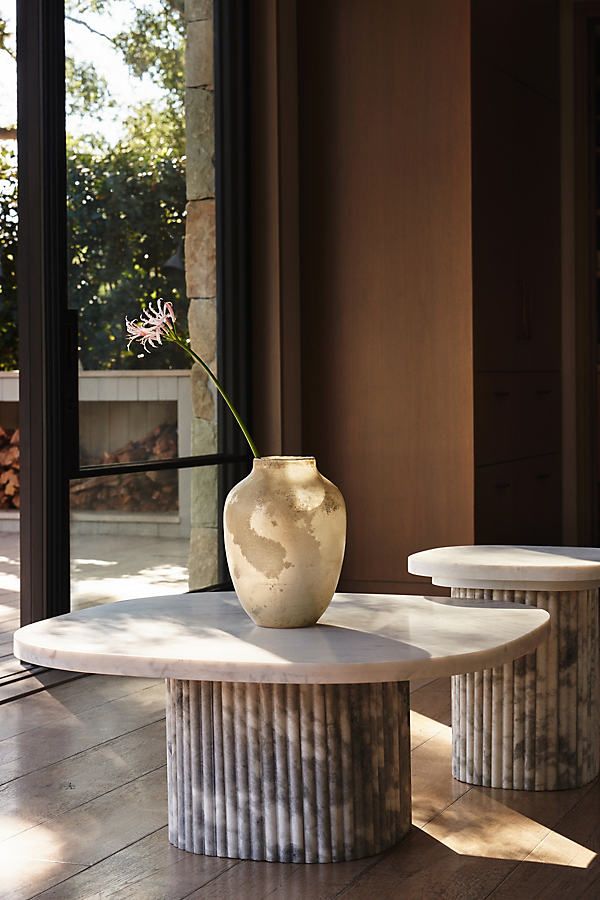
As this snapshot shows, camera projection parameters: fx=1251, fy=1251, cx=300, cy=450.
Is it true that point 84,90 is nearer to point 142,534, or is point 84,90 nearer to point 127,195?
point 127,195

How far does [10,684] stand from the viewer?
3.42 m

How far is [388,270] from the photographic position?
179 inches

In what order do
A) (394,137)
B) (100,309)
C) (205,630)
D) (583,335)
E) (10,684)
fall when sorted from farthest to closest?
(583,335), (394,137), (100,309), (10,684), (205,630)

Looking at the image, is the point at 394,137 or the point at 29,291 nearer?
the point at 29,291

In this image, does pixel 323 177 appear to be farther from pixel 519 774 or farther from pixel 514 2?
pixel 519 774

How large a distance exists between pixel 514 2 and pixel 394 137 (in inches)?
32.1

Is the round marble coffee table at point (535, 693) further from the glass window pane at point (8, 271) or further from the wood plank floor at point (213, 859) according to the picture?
the glass window pane at point (8, 271)

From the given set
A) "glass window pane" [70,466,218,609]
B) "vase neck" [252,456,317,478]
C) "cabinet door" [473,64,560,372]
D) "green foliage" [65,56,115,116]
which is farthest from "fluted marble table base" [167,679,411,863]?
"cabinet door" [473,64,560,372]

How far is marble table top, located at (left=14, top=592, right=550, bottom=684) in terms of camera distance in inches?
68.3

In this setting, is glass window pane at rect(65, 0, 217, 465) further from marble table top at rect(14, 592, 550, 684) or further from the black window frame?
marble table top at rect(14, 592, 550, 684)

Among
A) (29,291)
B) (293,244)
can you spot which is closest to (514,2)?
(293,244)

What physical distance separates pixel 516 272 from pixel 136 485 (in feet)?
5.82

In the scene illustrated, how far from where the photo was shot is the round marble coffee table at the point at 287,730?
1.90 meters

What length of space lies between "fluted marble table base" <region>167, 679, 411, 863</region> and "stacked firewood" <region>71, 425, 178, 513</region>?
1741mm
